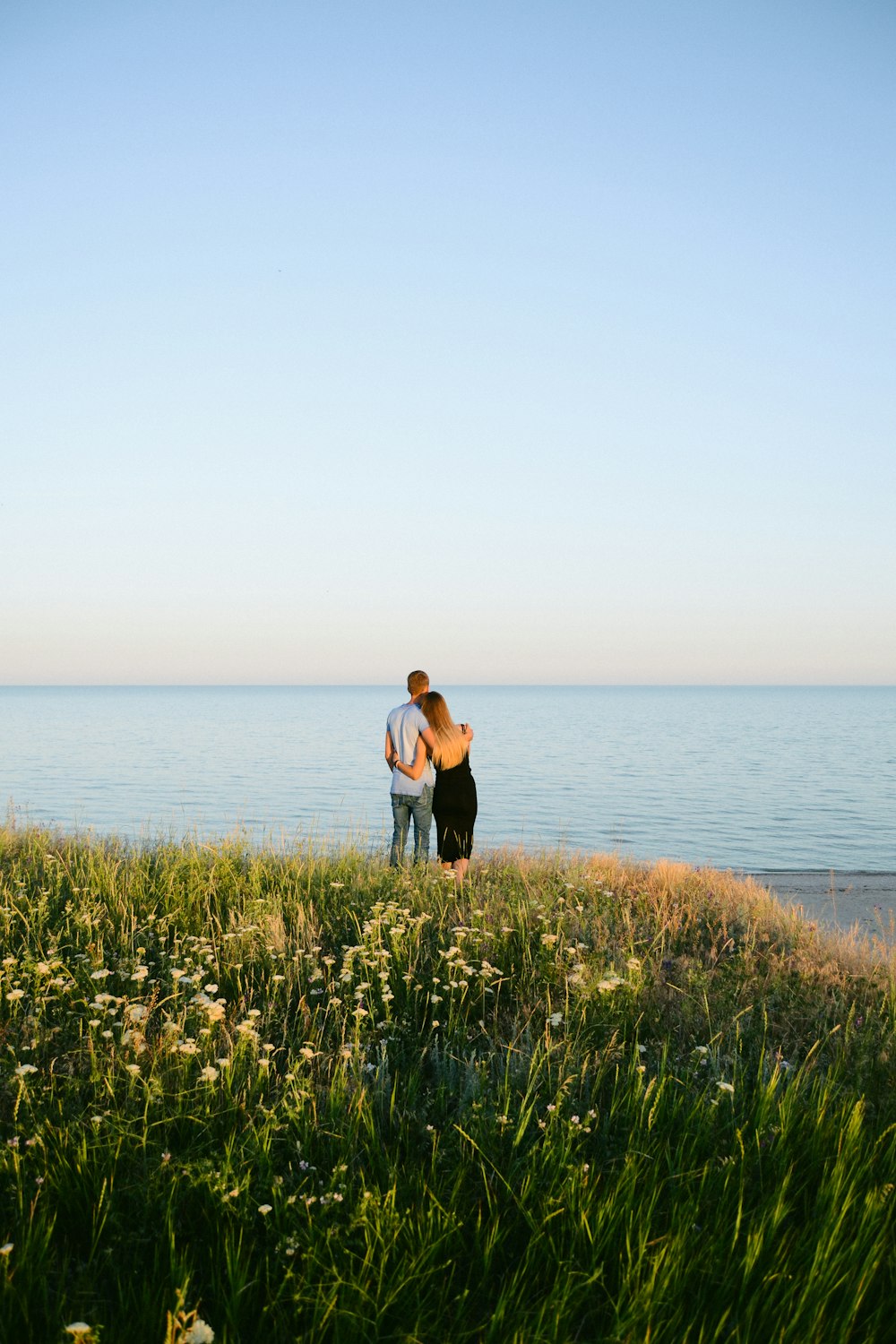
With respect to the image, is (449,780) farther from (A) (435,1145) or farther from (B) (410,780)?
(A) (435,1145)

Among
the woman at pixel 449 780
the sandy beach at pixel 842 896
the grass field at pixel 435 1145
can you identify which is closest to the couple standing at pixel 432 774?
the woman at pixel 449 780

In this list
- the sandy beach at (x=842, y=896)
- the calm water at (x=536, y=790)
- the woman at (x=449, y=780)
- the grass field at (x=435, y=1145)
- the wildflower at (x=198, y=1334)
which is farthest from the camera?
the calm water at (x=536, y=790)

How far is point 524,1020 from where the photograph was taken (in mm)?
5223

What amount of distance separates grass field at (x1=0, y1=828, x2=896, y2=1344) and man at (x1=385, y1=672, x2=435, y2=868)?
3.91m

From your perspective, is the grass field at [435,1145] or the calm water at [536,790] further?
the calm water at [536,790]

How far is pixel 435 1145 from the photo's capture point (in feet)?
10.9

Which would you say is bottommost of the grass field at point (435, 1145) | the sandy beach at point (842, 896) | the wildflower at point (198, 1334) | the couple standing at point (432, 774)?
the sandy beach at point (842, 896)

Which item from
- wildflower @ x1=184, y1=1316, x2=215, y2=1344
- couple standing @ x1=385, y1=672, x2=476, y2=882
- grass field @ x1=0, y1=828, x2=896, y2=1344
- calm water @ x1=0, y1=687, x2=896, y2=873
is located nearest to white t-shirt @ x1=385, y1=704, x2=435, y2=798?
couple standing @ x1=385, y1=672, x2=476, y2=882

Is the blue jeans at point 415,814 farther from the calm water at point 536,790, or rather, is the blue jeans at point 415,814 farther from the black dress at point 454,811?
the calm water at point 536,790

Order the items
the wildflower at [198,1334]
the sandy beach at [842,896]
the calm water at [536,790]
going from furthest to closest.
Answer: the calm water at [536,790]
the sandy beach at [842,896]
the wildflower at [198,1334]

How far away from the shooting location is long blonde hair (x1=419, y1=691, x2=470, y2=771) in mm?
10133

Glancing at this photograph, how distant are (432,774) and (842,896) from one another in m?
8.19

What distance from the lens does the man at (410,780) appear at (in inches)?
402

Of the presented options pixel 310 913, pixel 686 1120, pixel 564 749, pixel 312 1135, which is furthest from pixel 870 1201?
pixel 564 749
